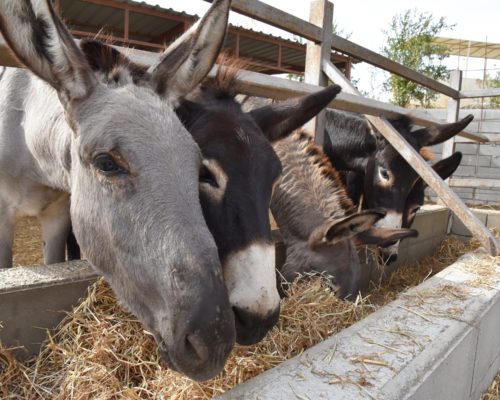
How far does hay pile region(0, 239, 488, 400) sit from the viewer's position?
5.33 ft

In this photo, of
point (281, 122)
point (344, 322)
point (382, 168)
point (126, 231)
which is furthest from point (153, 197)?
point (382, 168)

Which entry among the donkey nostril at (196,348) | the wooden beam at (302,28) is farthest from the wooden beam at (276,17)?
the donkey nostril at (196,348)

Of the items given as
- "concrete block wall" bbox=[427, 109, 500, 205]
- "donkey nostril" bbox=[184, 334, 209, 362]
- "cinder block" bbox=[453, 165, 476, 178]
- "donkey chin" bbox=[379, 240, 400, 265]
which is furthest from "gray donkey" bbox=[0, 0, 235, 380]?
"cinder block" bbox=[453, 165, 476, 178]

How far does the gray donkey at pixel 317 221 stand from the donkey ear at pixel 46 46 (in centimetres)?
167

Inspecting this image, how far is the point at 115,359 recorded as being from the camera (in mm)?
1804

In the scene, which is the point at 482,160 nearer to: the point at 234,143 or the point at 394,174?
the point at 394,174

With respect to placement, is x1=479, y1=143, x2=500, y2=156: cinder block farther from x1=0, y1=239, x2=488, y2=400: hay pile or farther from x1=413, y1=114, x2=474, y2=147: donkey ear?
x1=0, y1=239, x2=488, y2=400: hay pile

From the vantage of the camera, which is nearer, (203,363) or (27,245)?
(203,363)

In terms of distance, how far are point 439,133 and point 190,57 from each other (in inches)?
137

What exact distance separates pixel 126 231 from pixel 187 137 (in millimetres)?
436

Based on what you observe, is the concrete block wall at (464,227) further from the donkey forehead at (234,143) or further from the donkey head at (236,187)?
the donkey forehead at (234,143)

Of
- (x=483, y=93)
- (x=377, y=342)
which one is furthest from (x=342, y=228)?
(x=483, y=93)

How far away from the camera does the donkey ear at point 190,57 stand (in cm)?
→ 173

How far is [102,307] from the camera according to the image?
1.97 meters
